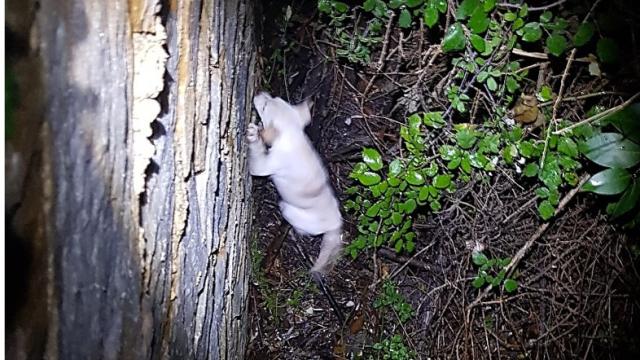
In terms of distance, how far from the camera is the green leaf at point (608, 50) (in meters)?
1.39

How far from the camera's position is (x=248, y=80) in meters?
1.85

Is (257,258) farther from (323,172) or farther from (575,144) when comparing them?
(575,144)

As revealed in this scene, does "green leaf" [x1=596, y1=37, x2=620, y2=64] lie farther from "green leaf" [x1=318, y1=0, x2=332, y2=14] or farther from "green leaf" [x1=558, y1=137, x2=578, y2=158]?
"green leaf" [x1=318, y1=0, x2=332, y2=14]

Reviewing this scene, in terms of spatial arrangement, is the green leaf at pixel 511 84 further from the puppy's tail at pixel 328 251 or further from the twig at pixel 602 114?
the puppy's tail at pixel 328 251

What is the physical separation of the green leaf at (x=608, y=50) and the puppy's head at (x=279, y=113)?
38.2 inches

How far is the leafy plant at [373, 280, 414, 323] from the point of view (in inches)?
86.4

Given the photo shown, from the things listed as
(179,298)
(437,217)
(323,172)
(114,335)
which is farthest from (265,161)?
(114,335)

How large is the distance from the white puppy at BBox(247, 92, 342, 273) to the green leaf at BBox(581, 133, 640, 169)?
917mm

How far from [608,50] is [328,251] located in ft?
3.85

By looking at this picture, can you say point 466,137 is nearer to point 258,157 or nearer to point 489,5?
point 489,5

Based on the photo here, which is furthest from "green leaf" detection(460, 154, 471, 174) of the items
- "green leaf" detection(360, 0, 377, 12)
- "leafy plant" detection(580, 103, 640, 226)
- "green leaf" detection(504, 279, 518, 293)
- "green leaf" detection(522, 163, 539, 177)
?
"green leaf" detection(360, 0, 377, 12)

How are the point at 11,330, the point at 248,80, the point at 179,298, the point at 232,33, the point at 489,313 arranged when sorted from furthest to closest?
the point at 489,313 → the point at 248,80 → the point at 232,33 → the point at 179,298 → the point at 11,330

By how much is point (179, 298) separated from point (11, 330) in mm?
438

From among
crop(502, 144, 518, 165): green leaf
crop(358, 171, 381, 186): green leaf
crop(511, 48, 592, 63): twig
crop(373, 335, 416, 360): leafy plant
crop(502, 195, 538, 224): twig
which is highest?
crop(511, 48, 592, 63): twig
